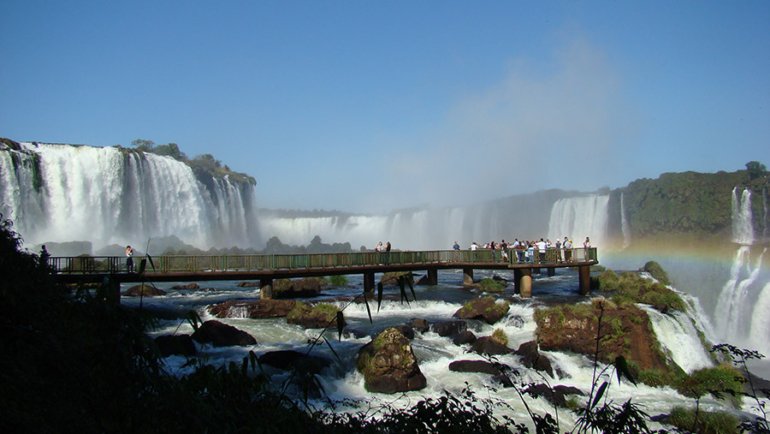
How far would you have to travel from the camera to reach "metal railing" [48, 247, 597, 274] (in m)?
22.0

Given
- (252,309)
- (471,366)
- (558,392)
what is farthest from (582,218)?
(558,392)

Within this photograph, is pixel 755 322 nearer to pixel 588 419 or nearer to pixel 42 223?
pixel 588 419

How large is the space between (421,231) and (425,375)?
59.6m

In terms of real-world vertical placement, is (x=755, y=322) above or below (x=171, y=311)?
below

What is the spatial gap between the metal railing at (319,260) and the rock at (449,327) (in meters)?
8.46

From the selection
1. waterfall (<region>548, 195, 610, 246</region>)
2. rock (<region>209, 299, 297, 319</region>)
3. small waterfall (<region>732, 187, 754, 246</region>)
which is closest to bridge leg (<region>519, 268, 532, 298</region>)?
rock (<region>209, 299, 297, 319</region>)

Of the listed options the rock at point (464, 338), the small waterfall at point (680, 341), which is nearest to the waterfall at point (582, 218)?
the small waterfall at point (680, 341)

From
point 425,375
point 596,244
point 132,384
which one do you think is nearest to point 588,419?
point 132,384

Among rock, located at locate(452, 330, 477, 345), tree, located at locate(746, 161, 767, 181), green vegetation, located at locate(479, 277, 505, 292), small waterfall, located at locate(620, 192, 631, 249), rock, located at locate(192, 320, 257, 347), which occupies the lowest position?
rock, located at locate(452, 330, 477, 345)

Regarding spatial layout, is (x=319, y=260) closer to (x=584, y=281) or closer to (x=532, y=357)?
(x=532, y=357)

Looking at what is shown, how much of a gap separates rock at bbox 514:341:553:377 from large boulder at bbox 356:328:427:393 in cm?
347

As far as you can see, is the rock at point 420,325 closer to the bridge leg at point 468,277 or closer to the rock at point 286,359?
the rock at point 286,359

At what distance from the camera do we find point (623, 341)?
1728cm

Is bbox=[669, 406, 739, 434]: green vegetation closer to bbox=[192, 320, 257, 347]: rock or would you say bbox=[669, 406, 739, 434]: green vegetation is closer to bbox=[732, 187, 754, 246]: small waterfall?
bbox=[192, 320, 257, 347]: rock
